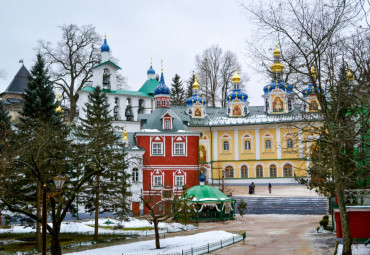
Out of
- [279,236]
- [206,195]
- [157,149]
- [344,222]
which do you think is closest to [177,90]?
[157,149]

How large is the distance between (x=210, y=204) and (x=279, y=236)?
9.67m

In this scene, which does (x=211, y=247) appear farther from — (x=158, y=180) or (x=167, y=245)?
(x=158, y=180)


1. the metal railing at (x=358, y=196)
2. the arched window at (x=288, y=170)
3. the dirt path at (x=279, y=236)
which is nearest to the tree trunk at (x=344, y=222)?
the metal railing at (x=358, y=196)

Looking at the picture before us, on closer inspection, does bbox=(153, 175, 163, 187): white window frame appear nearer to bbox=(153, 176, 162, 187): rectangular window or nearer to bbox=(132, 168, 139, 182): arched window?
bbox=(153, 176, 162, 187): rectangular window

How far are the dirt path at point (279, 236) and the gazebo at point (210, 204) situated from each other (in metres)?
1.10

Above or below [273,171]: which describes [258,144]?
above

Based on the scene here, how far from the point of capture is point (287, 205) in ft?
127

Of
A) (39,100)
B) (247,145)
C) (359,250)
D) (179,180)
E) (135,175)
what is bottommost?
(359,250)

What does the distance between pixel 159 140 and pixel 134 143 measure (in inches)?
93.0

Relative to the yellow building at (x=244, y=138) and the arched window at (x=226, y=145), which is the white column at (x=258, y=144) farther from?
the arched window at (x=226, y=145)

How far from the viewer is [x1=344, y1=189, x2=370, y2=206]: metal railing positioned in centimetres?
1830

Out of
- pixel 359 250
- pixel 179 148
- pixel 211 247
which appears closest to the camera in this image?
pixel 359 250

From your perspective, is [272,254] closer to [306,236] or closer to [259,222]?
[306,236]

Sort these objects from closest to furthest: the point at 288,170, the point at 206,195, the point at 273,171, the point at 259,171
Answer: the point at 206,195 < the point at 288,170 < the point at 273,171 < the point at 259,171
